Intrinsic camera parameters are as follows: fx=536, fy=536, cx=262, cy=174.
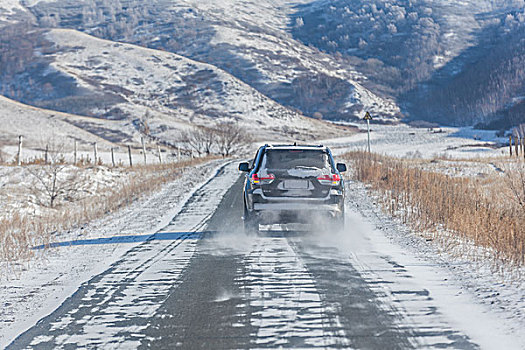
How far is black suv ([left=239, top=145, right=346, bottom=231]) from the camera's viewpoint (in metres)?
9.98

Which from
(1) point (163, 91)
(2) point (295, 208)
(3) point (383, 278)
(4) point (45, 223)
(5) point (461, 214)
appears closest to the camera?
(3) point (383, 278)

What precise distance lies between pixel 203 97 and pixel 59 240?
116351 millimetres

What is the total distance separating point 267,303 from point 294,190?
4253mm

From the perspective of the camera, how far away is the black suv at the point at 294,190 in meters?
9.98

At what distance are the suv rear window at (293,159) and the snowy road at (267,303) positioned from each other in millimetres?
1495

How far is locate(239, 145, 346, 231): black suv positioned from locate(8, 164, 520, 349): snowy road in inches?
24.7

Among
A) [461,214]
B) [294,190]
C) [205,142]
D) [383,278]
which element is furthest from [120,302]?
[205,142]

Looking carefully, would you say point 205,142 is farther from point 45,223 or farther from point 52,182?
point 45,223

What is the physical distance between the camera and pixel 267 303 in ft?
19.5

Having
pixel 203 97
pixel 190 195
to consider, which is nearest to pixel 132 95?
pixel 203 97

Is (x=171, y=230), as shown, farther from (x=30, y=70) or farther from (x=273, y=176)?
(x=30, y=70)

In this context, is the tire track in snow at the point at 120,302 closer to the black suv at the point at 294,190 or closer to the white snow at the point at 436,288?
the black suv at the point at 294,190

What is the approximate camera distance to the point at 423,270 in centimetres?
737

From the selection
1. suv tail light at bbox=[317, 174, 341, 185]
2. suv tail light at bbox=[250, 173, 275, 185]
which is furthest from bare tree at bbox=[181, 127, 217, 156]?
suv tail light at bbox=[317, 174, 341, 185]
